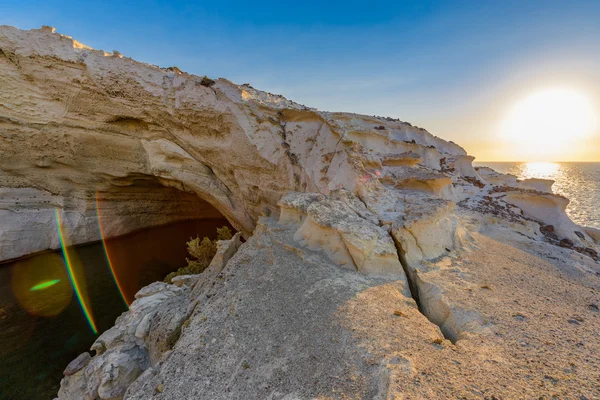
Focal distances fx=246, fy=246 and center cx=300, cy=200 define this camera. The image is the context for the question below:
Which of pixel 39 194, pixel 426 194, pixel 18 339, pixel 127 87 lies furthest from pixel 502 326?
pixel 39 194

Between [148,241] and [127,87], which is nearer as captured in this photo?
[127,87]

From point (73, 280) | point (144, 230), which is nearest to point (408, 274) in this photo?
point (73, 280)

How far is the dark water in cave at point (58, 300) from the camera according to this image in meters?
7.81

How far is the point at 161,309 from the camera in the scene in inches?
298

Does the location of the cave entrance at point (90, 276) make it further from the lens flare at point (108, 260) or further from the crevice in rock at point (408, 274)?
the crevice in rock at point (408, 274)

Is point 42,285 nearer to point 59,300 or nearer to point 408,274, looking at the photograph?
point 59,300

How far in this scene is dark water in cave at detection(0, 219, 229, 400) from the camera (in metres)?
7.81

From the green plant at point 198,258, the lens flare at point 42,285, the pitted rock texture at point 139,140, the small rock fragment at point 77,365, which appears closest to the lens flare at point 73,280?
the lens flare at point 42,285

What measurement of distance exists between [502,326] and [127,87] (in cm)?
1629

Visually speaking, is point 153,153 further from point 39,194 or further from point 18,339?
point 18,339

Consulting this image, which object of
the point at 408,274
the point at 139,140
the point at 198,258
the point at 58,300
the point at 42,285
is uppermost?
the point at 139,140

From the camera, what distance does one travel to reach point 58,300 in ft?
37.2

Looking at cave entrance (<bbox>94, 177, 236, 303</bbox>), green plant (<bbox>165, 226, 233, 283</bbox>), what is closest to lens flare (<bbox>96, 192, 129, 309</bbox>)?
cave entrance (<bbox>94, 177, 236, 303</bbox>)

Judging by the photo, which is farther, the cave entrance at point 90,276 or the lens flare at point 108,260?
the lens flare at point 108,260
